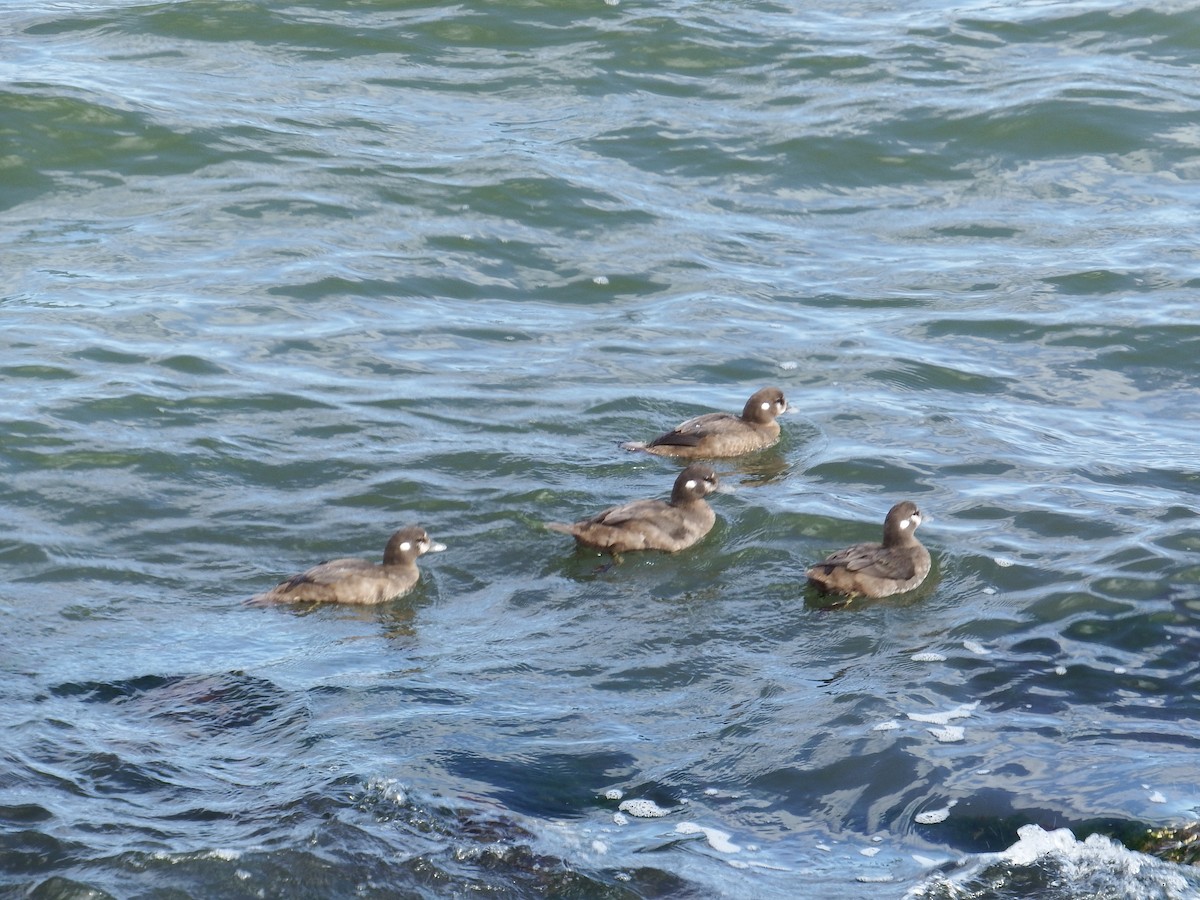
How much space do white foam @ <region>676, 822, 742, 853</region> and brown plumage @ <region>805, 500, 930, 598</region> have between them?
9.31 ft

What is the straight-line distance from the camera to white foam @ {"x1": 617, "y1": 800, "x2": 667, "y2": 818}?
7.09 m

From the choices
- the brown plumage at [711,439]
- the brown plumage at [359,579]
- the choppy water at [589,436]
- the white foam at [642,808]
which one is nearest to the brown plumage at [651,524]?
the choppy water at [589,436]

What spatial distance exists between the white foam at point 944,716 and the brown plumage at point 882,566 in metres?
1.48

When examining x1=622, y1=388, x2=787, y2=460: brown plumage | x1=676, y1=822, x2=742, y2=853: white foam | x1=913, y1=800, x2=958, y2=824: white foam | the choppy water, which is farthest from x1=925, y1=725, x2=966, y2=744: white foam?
x1=622, y1=388, x2=787, y2=460: brown plumage

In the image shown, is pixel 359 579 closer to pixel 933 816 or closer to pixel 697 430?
pixel 697 430

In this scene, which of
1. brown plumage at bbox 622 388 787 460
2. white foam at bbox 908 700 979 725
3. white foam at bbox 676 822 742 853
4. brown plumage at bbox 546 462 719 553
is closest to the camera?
white foam at bbox 676 822 742 853

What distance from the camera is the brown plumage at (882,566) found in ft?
31.1

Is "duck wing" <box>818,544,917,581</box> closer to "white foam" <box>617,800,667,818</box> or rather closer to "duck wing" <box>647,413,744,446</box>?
"duck wing" <box>647,413,744,446</box>

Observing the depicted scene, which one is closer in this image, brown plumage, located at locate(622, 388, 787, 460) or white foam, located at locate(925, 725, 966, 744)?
white foam, located at locate(925, 725, 966, 744)

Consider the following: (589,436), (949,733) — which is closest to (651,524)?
(589,436)

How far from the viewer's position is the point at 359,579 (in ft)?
31.8

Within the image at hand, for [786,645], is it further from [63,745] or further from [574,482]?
[63,745]

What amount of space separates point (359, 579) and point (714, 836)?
11.6ft

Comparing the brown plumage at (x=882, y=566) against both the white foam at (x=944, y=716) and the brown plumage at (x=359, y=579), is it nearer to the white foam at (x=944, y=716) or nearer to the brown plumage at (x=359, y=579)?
the white foam at (x=944, y=716)
